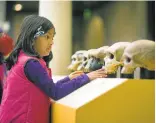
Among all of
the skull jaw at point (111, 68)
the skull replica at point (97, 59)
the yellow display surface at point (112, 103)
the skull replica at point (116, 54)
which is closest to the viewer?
the yellow display surface at point (112, 103)

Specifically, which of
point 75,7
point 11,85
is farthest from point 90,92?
point 75,7

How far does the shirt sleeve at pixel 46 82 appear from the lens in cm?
122

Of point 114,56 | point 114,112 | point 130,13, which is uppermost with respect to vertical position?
point 130,13

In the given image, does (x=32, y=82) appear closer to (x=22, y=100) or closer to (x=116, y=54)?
(x=22, y=100)

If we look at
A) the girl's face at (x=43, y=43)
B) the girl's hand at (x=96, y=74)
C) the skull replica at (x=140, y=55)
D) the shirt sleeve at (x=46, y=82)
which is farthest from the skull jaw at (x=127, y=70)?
the girl's face at (x=43, y=43)

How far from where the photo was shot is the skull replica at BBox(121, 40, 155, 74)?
143cm

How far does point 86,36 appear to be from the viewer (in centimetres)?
→ 452

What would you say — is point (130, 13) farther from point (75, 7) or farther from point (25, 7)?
point (25, 7)

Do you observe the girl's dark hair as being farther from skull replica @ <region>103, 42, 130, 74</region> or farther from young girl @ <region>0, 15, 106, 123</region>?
skull replica @ <region>103, 42, 130, 74</region>

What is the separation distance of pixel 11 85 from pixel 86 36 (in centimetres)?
331

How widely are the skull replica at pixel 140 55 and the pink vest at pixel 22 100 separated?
0.47 metres

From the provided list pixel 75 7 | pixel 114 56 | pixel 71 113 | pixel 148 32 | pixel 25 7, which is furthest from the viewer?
pixel 25 7

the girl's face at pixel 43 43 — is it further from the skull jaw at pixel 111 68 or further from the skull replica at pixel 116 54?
the skull replica at pixel 116 54

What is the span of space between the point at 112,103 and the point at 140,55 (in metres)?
0.42
